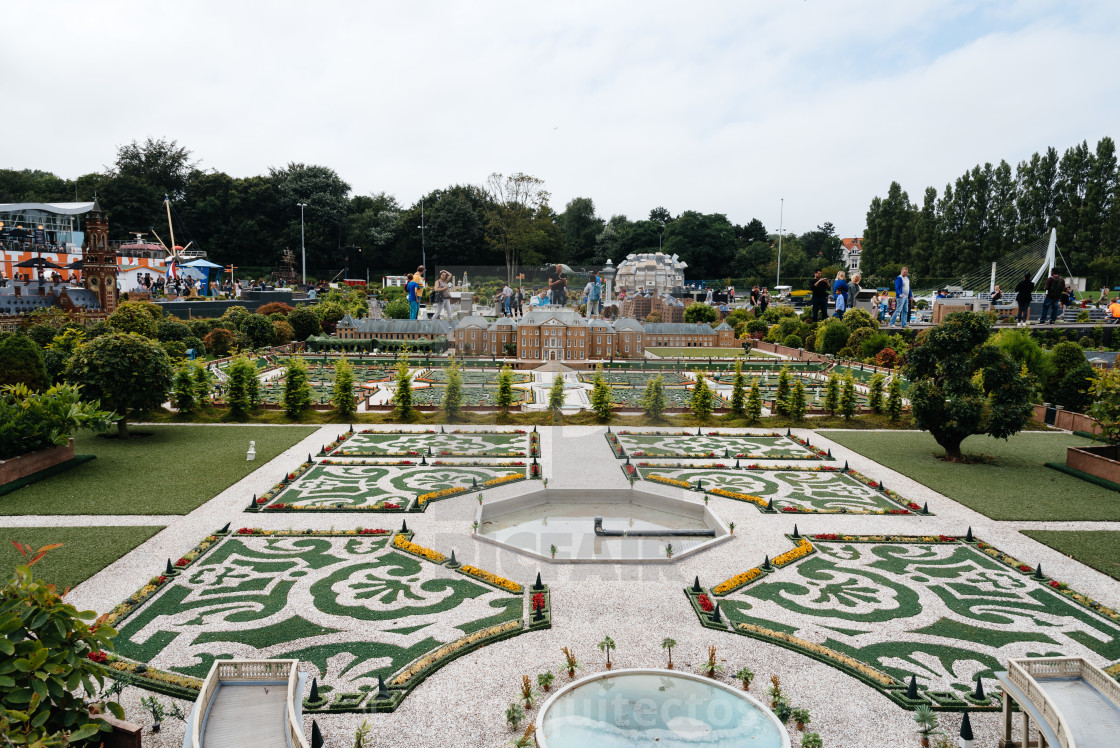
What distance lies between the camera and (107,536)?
44.6 feet

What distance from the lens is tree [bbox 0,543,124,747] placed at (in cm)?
543

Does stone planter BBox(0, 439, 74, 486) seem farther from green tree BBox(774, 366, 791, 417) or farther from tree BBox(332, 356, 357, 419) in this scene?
green tree BBox(774, 366, 791, 417)

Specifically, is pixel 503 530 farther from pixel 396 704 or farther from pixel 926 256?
pixel 926 256

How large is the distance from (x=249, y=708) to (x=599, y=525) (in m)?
8.48

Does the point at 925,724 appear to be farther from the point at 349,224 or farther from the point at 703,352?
the point at 349,224

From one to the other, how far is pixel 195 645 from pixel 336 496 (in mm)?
6917

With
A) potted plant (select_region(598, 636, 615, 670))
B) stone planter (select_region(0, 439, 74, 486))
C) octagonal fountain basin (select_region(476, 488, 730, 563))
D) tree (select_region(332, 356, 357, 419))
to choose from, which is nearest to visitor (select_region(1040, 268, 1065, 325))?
octagonal fountain basin (select_region(476, 488, 730, 563))

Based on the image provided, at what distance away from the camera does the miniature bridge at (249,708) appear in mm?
6599

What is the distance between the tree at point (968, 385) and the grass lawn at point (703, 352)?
25.2 meters

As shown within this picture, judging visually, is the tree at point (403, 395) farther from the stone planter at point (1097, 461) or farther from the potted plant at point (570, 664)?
the stone planter at point (1097, 461)

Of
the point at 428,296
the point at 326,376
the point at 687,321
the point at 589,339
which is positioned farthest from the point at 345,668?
the point at 428,296

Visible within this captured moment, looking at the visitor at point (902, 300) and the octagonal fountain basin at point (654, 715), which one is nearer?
the octagonal fountain basin at point (654, 715)

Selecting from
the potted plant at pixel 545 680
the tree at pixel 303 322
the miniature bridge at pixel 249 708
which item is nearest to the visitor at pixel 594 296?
the tree at pixel 303 322

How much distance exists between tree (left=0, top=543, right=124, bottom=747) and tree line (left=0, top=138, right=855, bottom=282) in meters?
61.5
